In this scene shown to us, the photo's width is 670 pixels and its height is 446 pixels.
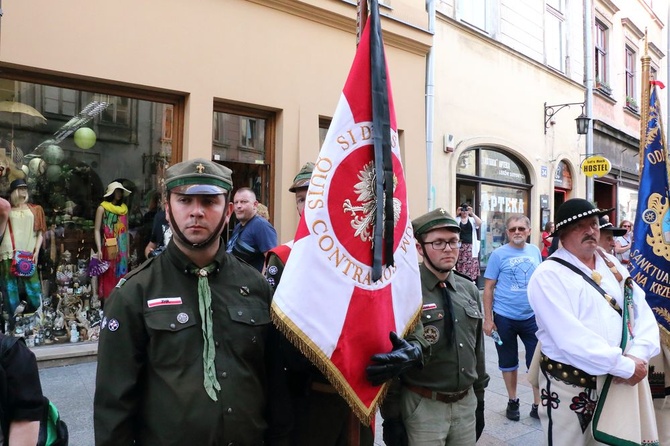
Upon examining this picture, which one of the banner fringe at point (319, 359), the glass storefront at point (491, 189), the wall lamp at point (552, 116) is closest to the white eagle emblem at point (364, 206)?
the banner fringe at point (319, 359)

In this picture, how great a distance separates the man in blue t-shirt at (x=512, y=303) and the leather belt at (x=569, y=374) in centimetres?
172

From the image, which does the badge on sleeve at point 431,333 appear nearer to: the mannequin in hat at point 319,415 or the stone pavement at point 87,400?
the mannequin in hat at point 319,415

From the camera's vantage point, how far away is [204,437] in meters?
1.85

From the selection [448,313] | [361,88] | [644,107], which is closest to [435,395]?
[448,313]

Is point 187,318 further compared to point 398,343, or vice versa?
point 398,343

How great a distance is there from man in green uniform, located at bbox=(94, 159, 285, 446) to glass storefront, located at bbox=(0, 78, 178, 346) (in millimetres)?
4739

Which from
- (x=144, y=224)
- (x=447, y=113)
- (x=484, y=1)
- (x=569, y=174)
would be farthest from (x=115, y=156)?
(x=569, y=174)

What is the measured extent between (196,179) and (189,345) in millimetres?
648

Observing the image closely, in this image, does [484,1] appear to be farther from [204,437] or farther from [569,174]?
[204,437]

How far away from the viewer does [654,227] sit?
4.17 m

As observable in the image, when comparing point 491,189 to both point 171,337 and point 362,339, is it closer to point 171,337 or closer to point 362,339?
point 362,339

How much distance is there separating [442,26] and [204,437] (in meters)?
9.84

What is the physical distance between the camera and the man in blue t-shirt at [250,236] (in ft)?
15.3

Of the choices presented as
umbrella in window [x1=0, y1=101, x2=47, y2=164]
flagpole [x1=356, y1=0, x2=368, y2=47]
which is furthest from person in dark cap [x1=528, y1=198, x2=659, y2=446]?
umbrella in window [x1=0, y1=101, x2=47, y2=164]
